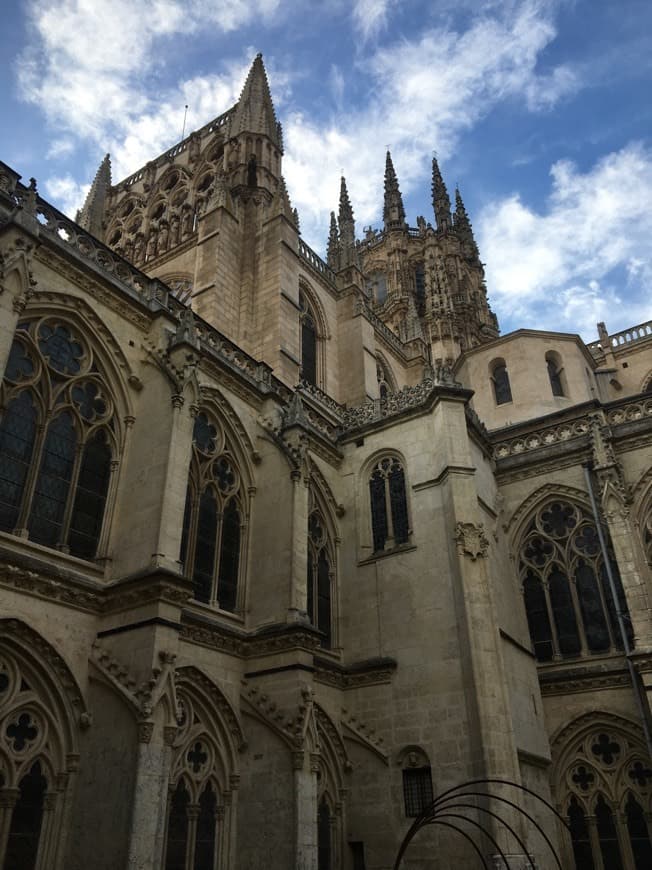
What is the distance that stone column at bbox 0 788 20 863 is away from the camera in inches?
360

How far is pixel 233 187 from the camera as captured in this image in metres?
26.1

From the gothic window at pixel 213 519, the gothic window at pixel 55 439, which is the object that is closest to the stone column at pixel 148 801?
the gothic window at pixel 55 439

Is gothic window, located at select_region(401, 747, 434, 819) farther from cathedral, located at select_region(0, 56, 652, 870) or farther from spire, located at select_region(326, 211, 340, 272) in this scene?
spire, located at select_region(326, 211, 340, 272)

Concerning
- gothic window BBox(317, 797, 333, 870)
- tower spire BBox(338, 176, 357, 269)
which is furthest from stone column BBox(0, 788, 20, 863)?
tower spire BBox(338, 176, 357, 269)

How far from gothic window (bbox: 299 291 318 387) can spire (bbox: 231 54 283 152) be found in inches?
286

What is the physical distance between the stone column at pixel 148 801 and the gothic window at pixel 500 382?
18.3 m

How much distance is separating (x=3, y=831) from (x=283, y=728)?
488cm

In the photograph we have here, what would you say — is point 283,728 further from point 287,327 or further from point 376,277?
point 376,277

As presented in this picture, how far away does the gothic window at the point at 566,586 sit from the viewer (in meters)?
17.5

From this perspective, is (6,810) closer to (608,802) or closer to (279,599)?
(279,599)

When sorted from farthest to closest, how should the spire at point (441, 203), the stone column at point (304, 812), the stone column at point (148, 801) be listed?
the spire at point (441, 203) → the stone column at point (304, 812) → the stone column at point (148, 801)

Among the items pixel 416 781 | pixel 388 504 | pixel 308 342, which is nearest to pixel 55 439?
pixel 388 504

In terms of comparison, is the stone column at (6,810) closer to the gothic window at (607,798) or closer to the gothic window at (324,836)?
the gothic window at (324,836)

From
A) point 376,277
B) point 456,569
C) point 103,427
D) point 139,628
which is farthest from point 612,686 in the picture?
point 376,277
